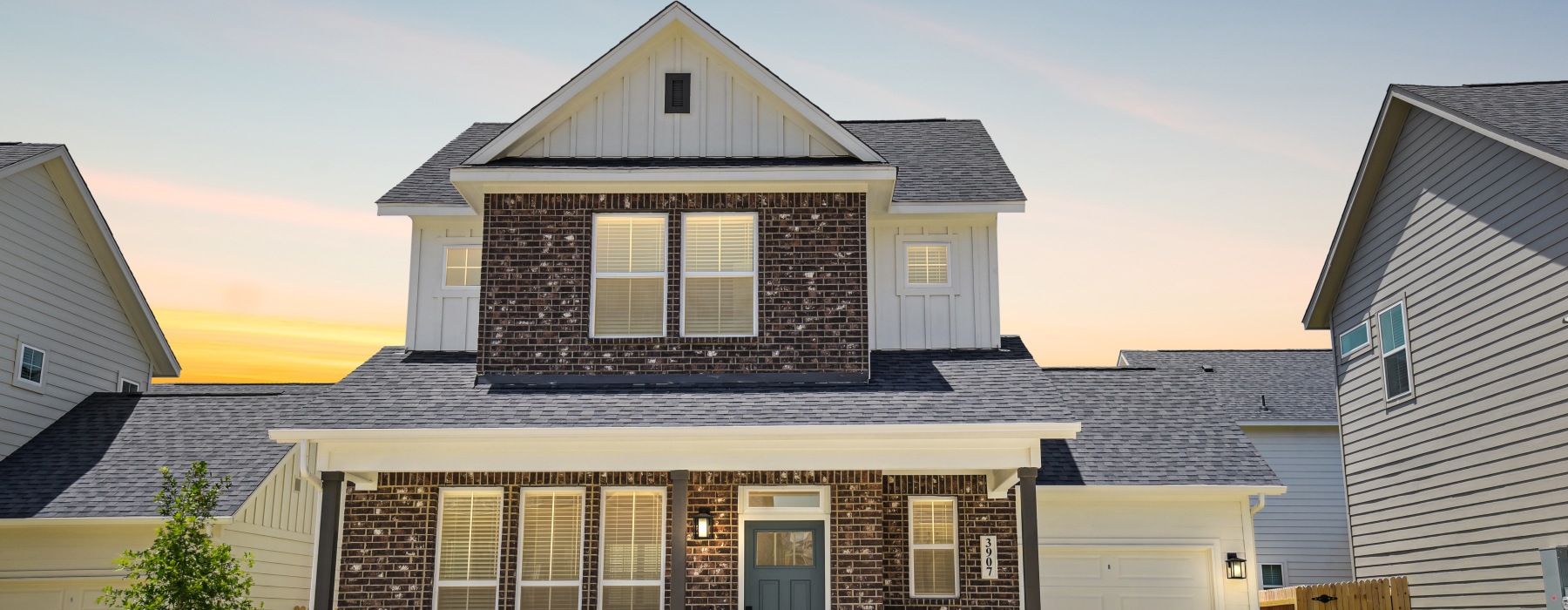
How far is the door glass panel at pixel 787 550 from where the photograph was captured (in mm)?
13562

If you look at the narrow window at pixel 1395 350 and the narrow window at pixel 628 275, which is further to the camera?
the narrow window at pixel 1395 350

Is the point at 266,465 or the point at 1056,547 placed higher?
the point at 266,465

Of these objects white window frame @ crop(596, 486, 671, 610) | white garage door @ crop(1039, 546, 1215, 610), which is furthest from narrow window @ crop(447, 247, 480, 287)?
white garage door @ crop(1039, 546, 1215, 610)

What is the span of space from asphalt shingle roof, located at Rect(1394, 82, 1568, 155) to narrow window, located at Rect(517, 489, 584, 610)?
1044 centimetres

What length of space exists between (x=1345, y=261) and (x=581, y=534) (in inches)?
419

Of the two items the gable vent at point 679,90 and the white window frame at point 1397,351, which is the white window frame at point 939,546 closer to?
the gable vent at point 679,90

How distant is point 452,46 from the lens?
701 inches

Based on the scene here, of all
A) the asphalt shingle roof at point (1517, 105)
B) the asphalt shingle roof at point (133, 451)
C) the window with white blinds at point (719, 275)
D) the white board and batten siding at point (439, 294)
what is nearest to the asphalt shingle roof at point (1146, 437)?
the window with white blinds at point (719, 275)

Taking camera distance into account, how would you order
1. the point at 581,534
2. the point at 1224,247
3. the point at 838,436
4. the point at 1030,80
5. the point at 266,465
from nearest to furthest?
the point at 838,436 → the point at 581,534 → the point at 266,465 → the point at 1030,80 → the point at 1224,247

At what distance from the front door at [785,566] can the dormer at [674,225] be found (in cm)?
164

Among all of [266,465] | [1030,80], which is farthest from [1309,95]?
[266,465]

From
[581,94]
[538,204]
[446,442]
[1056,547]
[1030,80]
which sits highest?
[1030,80]

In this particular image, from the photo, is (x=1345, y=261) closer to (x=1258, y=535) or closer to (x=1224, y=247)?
(x=1224, y=247)

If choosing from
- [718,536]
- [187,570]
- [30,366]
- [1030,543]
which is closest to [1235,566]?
[1030,543]
